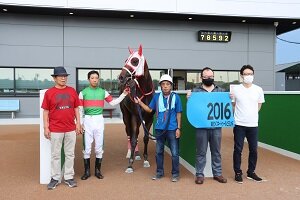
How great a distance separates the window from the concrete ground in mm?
7902

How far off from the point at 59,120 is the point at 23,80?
1095 centimetres

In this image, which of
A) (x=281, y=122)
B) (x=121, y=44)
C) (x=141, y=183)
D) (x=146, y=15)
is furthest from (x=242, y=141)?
(x=121, y=44)

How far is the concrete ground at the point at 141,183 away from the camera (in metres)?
4.20

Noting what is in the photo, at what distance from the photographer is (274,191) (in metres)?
4.38

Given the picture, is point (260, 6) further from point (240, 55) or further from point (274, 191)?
point (274, 191)

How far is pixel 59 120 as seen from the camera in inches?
175

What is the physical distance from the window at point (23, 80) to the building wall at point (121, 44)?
37 cm

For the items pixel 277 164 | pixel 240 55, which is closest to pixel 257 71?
pixel 240 55

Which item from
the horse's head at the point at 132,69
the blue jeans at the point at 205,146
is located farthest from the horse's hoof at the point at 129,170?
the horse's head at the point at 132,69

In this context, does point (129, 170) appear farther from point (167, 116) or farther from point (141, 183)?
point (167, 116)

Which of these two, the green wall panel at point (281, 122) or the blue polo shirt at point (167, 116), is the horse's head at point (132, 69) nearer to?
the blue polo shirt at point (167, 116)

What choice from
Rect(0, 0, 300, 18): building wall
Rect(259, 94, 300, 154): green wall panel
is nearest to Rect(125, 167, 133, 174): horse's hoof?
Rect(259, 94, 300, 154): green wall panel

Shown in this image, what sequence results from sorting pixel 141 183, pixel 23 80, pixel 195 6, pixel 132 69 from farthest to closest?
pixel 23 80 → pixel 195 6 → pixel 132 69 → pixel 141 183

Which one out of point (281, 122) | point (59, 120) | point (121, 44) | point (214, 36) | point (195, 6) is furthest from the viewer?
point (214, 36)
